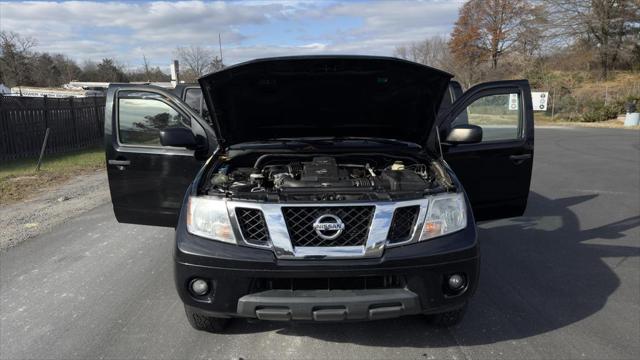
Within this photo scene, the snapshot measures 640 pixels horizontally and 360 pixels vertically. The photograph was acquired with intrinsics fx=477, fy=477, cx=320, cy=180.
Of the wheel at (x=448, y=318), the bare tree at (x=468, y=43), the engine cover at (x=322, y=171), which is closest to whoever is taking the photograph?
the wheel at (x=448, y=318)

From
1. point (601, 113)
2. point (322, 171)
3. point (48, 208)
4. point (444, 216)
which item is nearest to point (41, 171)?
point (48, 208)

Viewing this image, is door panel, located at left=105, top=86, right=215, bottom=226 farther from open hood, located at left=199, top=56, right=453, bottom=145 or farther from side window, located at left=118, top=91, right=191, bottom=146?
open hood, located at left=199, top=56, right=453, bottom=145

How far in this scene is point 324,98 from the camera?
390cm

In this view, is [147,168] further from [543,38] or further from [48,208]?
[543,38]

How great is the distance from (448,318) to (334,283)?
963mm

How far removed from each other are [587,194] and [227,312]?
701cm

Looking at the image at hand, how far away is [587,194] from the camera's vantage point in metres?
7.74

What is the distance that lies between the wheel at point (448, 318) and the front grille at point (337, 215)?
91cm

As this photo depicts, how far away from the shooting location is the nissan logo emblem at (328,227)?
2.71m

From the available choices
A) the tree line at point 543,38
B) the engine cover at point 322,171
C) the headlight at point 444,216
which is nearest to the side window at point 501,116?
the engine cover at point 322,171

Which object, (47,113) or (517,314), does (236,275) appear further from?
(47,113)

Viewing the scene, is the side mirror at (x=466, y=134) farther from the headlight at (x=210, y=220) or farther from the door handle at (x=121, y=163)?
the door handle at (x=121, y=163)

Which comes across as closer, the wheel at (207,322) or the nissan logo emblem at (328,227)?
the nissan logo emblem at (328,227)

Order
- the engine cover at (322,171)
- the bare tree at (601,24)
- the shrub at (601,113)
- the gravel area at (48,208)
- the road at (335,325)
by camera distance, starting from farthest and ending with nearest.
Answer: the bare tree at (601,24) → the shrub at (601,113) → the gravel area at (48,208) → the engine cover at (322,171) → the road at (335,325)
